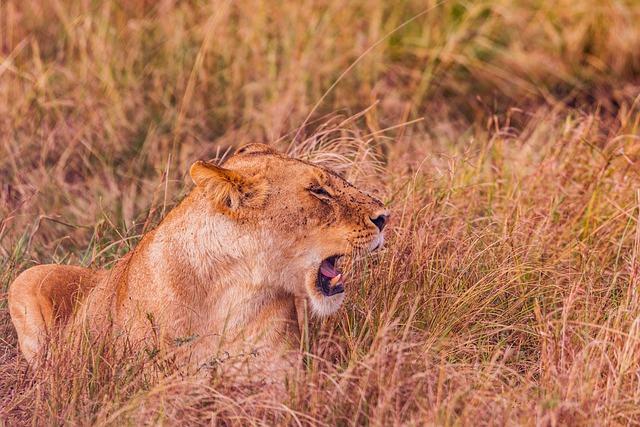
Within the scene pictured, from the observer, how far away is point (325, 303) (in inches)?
176

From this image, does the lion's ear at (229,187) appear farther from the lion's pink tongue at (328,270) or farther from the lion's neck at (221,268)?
the lion's pink tongue at (328,270)

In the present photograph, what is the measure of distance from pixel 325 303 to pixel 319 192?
0.39 metres

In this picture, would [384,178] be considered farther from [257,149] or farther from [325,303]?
[325,303]

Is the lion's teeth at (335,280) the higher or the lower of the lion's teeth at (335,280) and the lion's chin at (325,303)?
the higher

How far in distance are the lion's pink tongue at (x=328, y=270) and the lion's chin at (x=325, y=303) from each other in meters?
0.08

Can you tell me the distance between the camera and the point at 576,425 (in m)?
3.87

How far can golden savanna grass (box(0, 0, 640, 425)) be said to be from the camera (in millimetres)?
4105

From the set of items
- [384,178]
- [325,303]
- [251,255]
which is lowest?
[384,178]

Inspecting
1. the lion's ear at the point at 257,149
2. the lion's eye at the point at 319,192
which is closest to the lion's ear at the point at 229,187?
the lion's eye at the point at 319,192

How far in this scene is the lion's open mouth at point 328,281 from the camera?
4.50 metres

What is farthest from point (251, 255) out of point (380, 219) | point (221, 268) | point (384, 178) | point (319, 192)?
point (384, 178)

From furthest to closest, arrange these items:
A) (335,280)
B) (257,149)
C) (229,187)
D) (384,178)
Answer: (384,178)
(257,149)
(335,280)
(229,187)

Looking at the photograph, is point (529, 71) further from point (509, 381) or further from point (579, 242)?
point (509, 381)

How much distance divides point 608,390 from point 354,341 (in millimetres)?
933
